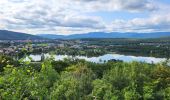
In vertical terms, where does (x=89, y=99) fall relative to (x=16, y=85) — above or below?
below

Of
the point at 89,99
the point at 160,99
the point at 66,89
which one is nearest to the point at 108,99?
the point at 89,99

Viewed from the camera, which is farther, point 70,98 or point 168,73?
point 168,73

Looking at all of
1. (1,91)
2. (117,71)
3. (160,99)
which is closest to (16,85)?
(1,91)

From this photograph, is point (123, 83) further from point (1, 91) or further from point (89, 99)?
point (1, 91)

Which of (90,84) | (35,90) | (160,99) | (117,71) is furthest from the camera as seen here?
(117,71)

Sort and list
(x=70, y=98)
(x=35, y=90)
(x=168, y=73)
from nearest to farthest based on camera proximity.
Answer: (x=35, y=90)
(x=70, y=98)
(x=168, y=73)

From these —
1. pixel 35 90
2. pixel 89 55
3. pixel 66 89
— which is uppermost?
pixel 35 90
